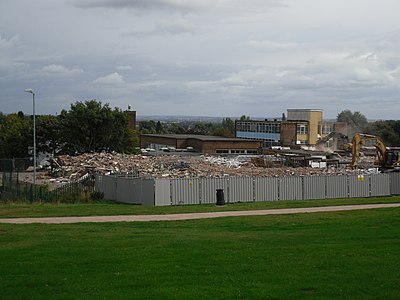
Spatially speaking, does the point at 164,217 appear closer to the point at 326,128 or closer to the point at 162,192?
the point at 162,192

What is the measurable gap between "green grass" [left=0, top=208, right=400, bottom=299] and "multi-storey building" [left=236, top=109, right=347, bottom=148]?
90069 mm

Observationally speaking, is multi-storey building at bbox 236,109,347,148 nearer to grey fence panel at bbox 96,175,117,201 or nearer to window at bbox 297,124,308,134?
window at bbox 297,124,308,134

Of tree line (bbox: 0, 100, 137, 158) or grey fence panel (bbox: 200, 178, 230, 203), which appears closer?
grey fence panel (bbox: 200, 178, 230, 203)

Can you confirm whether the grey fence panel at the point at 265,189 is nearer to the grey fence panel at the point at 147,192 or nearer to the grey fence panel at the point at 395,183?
the grey fence panel at the point at 147,192

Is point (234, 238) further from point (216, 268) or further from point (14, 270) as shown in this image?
point (14, 270)

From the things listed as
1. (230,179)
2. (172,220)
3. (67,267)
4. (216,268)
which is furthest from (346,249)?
(230,179)

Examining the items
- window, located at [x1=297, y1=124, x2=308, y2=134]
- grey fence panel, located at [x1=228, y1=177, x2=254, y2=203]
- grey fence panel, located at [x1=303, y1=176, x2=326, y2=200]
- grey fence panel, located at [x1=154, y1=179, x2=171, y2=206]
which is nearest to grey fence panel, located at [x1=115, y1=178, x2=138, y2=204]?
grey fence panel, located at [x1=154, y1=179, x2=171, y2=206]

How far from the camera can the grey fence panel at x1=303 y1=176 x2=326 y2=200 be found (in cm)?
4181

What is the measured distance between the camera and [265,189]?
40.6m

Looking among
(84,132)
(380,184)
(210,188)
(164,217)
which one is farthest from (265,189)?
(84,132)

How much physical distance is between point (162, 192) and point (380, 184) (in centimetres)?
1624

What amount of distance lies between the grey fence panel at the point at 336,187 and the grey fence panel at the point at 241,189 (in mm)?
5662

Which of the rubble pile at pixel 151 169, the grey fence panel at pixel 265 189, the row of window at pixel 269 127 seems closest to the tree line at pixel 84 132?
the rubble pile at pixel 151 169

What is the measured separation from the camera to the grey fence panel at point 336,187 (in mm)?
42469
